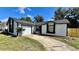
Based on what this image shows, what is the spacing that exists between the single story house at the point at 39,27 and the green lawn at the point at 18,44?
0.12 m

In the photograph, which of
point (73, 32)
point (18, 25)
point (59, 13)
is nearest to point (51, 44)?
point (73, 32)

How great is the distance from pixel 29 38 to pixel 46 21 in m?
0.42

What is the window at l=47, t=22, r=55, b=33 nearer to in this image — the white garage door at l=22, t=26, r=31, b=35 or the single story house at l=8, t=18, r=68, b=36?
the single story house at l=8, t=18, r=68, b=36

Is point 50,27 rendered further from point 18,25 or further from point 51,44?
point 18,25

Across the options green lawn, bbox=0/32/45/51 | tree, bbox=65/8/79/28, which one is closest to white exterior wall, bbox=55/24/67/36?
tree, bbox=65/8/79/28

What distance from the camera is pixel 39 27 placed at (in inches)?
222

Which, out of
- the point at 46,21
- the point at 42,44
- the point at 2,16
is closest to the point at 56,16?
the point at 46,21

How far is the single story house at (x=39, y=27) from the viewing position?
563 centimetres

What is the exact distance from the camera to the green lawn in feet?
18.3

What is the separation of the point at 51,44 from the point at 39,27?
14.4 inches

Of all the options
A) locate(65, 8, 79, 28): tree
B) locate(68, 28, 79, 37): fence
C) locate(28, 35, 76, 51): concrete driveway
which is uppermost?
locate(65, 8, 79, 28): tree

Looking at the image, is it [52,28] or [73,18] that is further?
[52,28]

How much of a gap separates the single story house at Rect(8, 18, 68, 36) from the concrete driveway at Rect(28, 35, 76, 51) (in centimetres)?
9
